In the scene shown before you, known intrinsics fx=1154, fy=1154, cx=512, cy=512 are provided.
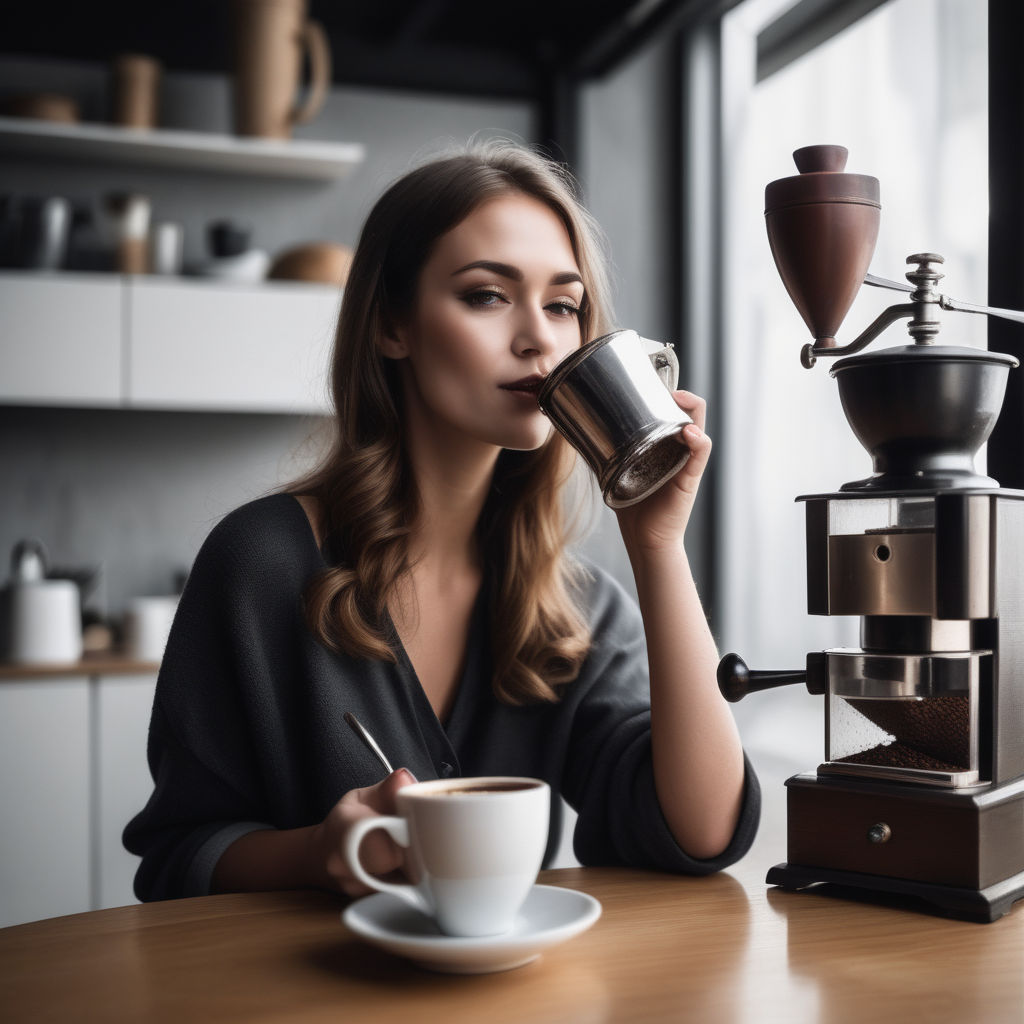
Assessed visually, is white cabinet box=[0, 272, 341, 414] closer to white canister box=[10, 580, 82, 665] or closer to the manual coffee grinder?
white canister box=[10, 580, 82, 665]

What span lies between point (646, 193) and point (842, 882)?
7.83ft

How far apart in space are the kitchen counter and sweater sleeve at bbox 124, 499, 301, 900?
1.43 m

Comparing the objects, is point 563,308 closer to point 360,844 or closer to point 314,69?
point 360,844

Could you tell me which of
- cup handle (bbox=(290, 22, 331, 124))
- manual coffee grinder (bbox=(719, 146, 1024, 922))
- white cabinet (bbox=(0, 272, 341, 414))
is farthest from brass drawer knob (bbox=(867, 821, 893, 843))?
cup handle (bbox=(290, 22, 331, 124))

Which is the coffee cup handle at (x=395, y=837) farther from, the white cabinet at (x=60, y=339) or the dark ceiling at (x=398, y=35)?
the dark ceiling at (x=398, y=35)

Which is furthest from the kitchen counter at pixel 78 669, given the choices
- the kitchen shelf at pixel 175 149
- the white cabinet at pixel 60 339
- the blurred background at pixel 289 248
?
the kitchen shelf at pixel 175 149

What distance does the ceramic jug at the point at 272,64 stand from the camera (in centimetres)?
281

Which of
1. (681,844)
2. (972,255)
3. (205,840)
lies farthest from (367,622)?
(972,255)

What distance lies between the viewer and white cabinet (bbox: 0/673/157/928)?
2.53 meters

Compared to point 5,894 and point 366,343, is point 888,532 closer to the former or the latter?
point 366,343

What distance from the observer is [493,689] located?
1.29 metres

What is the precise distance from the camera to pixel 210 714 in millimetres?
1178

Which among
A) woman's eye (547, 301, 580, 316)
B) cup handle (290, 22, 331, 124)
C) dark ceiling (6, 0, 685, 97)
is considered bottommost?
woman's eye (547, 301, 580, 316)

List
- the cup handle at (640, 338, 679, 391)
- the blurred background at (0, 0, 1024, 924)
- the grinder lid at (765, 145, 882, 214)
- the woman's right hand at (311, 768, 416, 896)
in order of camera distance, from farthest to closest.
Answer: the blurred background at (0, 0, 1024, 924), the cup handle at (640, 338, 679, 391), the grinder lid at (765, 145, 882, 214), the woman's right hand at (311, 768, 416, 896)
